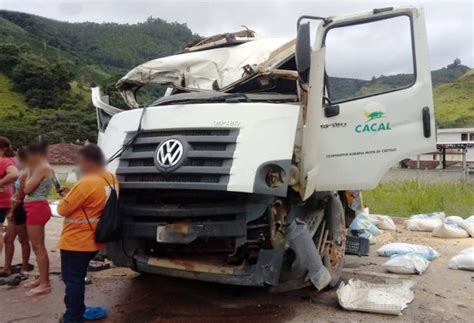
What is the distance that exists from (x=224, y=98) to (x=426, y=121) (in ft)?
6.06

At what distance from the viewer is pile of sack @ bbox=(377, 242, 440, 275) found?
20.7 feet

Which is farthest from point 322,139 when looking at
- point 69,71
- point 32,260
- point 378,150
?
point 69,71

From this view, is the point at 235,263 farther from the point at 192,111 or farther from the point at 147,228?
the point at 192,111

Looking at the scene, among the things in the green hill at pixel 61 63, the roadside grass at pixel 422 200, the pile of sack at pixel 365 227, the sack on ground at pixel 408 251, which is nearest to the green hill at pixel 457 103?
the green hill at pixel 61 63

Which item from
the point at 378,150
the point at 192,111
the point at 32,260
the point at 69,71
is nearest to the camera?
the point at 192,111

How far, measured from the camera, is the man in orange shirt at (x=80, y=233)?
3.96 metres

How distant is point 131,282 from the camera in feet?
18.9

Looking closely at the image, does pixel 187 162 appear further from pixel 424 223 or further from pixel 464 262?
pixel 424 223

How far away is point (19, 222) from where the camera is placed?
5.76m

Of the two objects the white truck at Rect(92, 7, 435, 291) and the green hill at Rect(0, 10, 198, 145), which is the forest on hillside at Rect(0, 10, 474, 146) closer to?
the green hill at Rect(0, 10, 198, 145)

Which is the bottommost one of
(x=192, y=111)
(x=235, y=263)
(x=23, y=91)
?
(x=235, y=263)

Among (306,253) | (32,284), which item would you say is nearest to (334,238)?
(306,253)

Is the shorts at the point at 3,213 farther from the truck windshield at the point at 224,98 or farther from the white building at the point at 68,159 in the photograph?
the truck windshield at the point at 224,98

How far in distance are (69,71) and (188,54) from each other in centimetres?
5261
